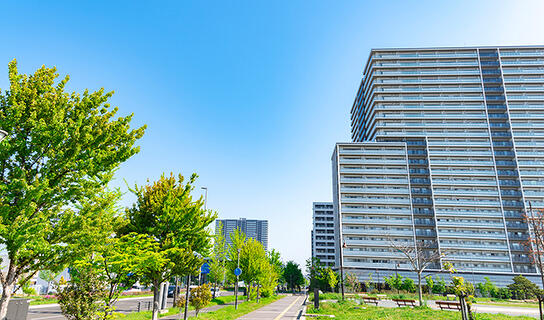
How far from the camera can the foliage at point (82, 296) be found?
9188mm

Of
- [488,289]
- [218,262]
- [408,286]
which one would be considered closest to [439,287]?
[408,286]

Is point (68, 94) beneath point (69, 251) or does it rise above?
above

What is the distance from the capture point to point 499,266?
68875 mm

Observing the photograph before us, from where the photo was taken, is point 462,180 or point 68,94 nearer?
point 68,94

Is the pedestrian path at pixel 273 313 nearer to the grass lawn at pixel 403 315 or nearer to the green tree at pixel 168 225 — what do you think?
the grass lawn at pixel 403 315

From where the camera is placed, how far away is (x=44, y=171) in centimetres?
823

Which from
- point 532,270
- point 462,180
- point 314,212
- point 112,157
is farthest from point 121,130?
point 314,212

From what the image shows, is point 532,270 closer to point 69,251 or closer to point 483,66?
point 483,66

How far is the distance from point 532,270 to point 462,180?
24462mm

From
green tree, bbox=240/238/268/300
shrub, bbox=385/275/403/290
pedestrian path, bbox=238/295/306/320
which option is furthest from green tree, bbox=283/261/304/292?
pedestrian path, bbox=238/295/306/320

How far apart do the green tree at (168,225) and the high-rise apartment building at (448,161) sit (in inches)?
2432

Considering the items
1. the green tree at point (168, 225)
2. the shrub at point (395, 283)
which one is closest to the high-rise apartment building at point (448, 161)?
the shrub at point (395, 283)

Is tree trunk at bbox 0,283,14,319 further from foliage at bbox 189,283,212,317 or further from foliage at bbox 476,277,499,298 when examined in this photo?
foliage at bbox 476,277,499,298

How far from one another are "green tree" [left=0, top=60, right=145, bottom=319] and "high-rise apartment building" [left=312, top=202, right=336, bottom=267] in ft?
A: 430
